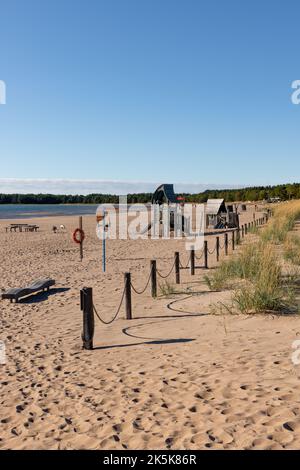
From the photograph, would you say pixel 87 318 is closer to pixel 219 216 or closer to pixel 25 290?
pixel 25 290

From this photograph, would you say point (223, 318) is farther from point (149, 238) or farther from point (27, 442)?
point (149, 238)

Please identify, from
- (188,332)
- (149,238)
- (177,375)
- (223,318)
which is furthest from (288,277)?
(149,238)

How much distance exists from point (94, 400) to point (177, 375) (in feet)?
3.34

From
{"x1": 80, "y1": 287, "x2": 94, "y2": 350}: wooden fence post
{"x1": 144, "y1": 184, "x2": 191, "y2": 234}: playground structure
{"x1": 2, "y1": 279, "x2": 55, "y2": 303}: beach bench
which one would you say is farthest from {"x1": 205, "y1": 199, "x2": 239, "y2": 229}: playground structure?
{"x1": 80, "y1": 287, "x2": 94, "y2": 350}: wooden fence post

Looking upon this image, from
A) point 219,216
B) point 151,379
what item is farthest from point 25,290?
point 219,216

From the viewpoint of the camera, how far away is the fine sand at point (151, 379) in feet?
12.1

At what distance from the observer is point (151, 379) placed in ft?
16.1

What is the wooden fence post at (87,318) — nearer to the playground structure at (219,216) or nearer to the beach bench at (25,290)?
the beach bench at (25,290)

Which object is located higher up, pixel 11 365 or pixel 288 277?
pixel 288 277

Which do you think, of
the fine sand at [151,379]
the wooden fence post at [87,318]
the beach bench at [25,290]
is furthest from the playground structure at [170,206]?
the wooden fence post at [87,318]

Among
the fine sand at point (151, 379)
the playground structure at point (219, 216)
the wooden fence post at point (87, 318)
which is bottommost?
the fine sand at point (151, 379)

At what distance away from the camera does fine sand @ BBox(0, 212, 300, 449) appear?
3688mm
